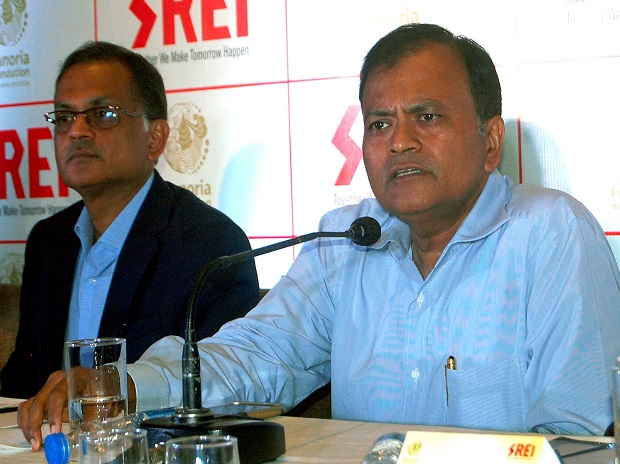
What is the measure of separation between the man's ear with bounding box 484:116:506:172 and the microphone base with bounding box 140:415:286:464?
3.13 feet

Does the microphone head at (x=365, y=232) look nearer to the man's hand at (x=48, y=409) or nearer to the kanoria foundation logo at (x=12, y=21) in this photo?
the man's hand at (x=48, y=409)

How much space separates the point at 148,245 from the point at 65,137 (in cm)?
49

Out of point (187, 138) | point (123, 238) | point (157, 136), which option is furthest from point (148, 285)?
point (187, 138)

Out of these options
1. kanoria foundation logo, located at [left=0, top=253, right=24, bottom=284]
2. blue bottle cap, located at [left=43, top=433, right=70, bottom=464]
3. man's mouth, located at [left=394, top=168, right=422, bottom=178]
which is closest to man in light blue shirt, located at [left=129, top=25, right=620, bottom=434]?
man's mouth, located at [left=394, top=168, right=422, bottom=178]

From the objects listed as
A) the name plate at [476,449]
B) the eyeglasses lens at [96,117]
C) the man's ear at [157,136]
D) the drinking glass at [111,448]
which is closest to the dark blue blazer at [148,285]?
the man's ear at [157,136]

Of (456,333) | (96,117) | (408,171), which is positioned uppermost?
(96,117)

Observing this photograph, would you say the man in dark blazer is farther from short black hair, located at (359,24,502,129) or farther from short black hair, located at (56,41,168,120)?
short black hair, located at (359,24,502,129)

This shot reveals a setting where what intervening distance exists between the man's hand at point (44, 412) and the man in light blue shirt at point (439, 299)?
1 centimetres

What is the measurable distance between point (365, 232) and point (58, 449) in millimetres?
793

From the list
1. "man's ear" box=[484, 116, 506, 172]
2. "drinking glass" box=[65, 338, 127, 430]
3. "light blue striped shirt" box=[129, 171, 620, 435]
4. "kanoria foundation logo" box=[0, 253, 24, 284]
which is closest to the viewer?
"drinking glass" box=[65, 338, 127, 430]

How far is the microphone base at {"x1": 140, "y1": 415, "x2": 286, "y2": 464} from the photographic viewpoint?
1.47 m

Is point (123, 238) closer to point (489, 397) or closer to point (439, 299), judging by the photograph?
point (439, 299)

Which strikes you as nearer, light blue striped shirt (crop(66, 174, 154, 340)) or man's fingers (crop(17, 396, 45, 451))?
man's fingers (crop(17, 396, 45, 451))

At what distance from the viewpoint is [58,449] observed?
1.45 metres
